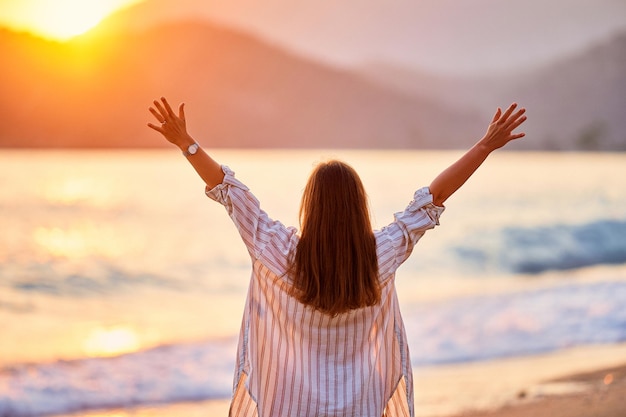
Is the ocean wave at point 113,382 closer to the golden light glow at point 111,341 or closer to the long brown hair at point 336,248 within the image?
the golden light glow at point 111,341

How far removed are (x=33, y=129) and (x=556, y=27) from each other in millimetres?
49617

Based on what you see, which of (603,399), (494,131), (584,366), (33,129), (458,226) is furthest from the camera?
(33,129)

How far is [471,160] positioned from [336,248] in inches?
20.6

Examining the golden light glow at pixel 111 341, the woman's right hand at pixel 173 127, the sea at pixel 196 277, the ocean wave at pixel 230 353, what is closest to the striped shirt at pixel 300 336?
the woman's right hand at pixel 173 127

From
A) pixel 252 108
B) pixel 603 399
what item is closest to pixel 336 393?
pixel 603 399

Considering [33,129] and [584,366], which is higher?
[33,129]

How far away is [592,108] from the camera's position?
7062 cm

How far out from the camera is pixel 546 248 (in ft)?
69.7

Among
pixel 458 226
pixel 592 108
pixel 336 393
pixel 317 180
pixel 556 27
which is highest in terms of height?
pixel 556 27

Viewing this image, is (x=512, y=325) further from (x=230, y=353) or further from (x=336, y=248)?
(x=336, y=248)

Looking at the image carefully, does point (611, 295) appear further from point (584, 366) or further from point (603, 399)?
point (603, 399)

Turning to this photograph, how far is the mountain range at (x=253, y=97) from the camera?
43959mm

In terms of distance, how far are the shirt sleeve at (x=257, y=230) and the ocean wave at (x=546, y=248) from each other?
16.1 meters

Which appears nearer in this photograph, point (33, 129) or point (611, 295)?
point (611, 295)
